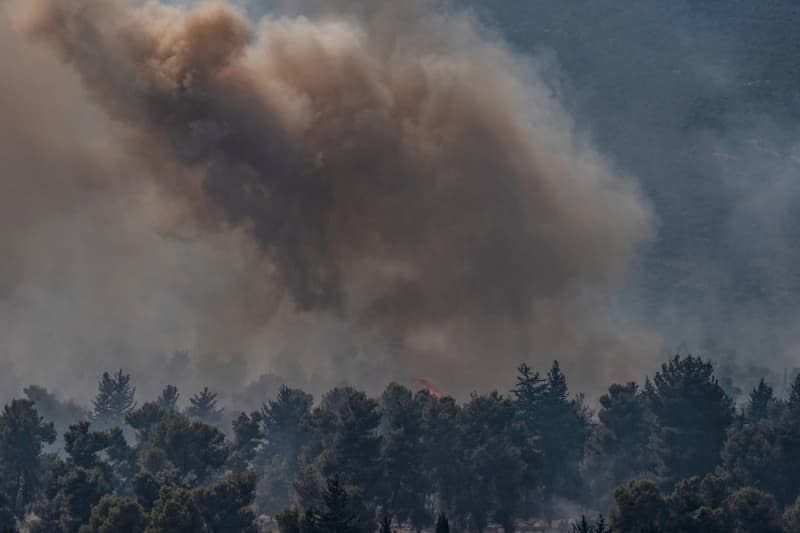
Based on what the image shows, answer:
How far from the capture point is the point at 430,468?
358ft

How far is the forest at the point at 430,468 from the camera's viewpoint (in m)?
91.6

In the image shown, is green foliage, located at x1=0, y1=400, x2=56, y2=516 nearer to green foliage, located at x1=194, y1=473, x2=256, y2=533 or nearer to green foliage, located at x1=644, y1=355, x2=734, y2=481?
green foliage, located at x1=194, y1=473, x2=256, y2=533

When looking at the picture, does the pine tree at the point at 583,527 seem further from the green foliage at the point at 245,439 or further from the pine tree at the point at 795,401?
the pine tree at the point at 795,401

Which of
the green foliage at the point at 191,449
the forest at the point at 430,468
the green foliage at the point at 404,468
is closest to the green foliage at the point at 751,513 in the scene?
the forest at the point at 430,468

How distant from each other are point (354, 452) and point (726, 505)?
26430 millimetres

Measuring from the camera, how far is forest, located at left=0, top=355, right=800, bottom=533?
91.6m

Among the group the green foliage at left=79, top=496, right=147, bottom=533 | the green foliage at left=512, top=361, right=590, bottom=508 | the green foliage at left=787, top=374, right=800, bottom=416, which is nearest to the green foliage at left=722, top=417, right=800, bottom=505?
the green foliage at left=787, top=374, right=800, bottom=416

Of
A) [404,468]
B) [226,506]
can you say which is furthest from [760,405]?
[226,506]

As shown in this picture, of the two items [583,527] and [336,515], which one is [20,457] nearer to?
[336,515]

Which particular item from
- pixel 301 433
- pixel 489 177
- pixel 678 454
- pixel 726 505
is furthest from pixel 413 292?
pixel 726 505

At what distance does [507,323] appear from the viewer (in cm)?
19438

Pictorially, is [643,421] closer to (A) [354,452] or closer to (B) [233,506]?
(A) [354,452]

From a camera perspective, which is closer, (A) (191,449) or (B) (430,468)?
(A) (191,449)

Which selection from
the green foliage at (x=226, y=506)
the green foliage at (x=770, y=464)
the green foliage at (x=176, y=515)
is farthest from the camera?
the green foliage at (x=770, y=464)
